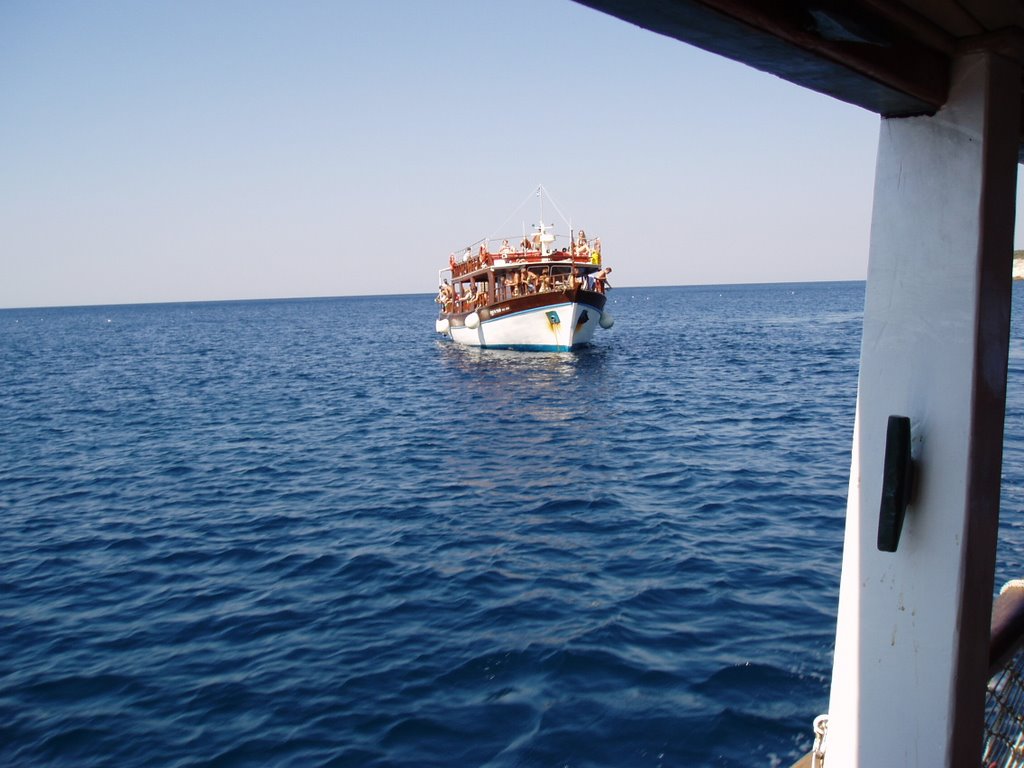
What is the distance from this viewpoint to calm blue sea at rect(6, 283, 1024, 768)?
6691 millimetres

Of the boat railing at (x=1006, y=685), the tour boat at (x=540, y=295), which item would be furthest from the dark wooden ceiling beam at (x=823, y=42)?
the tour boat at (x=540, y=295)

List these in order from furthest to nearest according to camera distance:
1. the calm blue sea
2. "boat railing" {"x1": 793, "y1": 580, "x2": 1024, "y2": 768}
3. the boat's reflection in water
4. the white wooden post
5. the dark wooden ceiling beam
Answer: the boat's reflection in water, the calm blue sea, "boat railing" {"x1": 793, "y1": 580, "x2": 1024, "y2": 768}, the white wooden post, the dark wooden ceiling beam

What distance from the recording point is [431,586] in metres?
9.72

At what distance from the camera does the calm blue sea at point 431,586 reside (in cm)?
669

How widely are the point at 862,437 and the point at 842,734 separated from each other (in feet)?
3.01

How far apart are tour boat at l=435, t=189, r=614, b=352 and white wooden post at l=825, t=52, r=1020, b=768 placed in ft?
109

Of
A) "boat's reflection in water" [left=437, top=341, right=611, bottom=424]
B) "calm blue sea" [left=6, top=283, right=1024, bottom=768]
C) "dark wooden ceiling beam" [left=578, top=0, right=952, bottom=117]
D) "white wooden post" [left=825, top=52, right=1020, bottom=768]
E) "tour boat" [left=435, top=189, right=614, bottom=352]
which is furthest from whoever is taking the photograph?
"tour boat" [left=435, top=189, right=614, bottom=352]

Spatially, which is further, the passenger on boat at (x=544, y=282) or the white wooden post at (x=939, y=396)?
the passenger on boat at (x=544, y=282)

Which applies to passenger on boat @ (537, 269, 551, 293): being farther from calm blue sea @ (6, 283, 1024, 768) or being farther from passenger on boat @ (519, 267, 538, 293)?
calm blue sea @ (6, 283, 1024, 768)

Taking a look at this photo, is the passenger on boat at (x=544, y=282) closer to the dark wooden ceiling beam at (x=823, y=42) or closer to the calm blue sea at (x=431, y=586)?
the calm blue sea at (x=431, y=586)

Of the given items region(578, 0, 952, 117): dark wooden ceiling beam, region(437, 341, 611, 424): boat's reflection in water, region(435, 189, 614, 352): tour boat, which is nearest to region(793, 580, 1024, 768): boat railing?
region(578, 0, 952, 117): dark wooden ceiling beam

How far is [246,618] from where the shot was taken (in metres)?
9.00

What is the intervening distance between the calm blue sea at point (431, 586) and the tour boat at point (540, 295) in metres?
13.8

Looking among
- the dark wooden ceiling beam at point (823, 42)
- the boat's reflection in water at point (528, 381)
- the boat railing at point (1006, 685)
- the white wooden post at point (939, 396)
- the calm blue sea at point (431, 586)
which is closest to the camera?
the dark wooden ceiling beam at point (823, 42)
